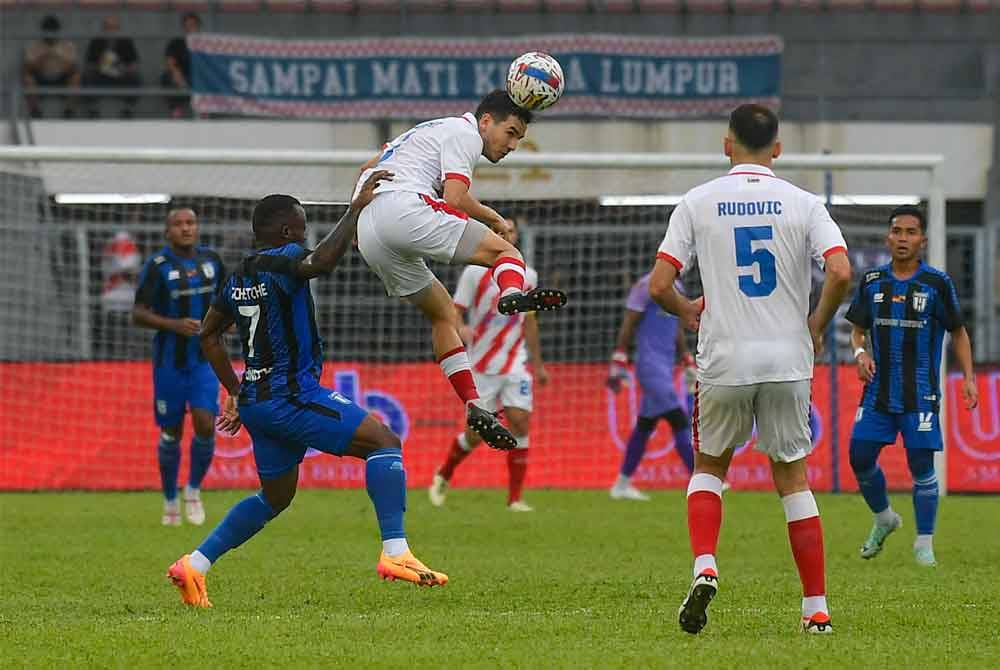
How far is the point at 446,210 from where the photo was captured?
830 centimetres

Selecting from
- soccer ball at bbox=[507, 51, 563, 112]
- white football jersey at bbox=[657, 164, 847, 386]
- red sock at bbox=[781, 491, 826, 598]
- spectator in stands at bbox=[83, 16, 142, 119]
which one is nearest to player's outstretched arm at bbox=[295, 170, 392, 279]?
soccer ball at bbox=[507, 51, 563, 112]

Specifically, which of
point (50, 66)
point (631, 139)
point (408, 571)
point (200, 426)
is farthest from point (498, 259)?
point (50, 66)

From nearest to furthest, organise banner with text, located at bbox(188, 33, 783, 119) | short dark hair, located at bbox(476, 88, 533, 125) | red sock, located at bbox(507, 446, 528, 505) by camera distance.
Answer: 1. short dark hair, located at bbox(476, 88, 533, 125)
2. red sock, located at bbox(507, 446, 528, 505)
3. banner with text, located at bbox(188, 33, 783, 119)

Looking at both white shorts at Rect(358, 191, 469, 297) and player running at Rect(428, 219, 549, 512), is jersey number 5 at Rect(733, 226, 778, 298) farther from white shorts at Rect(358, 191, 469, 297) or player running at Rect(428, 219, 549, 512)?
player running at Rect(428, 219, 549, 512)

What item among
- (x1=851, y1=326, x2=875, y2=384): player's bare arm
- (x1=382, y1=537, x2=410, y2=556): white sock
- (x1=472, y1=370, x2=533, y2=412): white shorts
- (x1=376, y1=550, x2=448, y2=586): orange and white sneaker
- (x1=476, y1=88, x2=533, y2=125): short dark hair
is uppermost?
(x1=476, y1=88, x2=533, y2=125): short dark hair

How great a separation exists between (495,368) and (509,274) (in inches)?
253

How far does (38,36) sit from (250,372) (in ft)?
57.6

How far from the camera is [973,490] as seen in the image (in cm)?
1673

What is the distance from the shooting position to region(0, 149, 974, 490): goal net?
16.7 m

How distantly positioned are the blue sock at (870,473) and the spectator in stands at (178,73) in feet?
49.2

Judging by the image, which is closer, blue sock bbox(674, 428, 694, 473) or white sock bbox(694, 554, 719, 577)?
white sock bbox(694, 554, 719, 577)

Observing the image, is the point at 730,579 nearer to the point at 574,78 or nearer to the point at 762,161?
the point at 762,161

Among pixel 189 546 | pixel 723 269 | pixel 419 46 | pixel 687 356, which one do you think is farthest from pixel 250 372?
pixel 419 46

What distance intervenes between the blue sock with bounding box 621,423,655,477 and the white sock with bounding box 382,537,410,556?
24.9 feet
